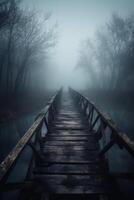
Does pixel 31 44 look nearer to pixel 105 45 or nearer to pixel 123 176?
pixel 105 45

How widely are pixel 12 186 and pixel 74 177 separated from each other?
1.39m

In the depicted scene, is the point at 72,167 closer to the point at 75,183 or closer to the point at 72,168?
the point at 72,168

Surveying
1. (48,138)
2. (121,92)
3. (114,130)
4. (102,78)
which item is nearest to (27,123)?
(48,138)

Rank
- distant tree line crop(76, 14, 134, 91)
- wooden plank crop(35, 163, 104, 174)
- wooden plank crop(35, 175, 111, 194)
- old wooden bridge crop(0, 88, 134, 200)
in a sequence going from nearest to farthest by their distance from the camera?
old wooden bridge crop(0, 88, 134, 200), wooden plank crop(35, 175, 111, 194), wooden plank crop(35, 163, 104, 174), distant tree line crop(76, 14, 134, 91)

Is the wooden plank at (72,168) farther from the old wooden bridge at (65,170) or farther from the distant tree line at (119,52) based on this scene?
the distant tree line at (119,52)

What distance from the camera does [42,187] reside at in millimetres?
3209

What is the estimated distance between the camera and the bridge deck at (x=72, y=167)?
323 cm

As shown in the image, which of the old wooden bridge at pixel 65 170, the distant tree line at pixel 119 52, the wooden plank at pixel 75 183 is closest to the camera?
the old wooden bridge at pixel 65 170

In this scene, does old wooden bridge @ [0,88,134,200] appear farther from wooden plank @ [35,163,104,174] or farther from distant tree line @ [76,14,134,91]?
distant tree line @ [76,14,134,91]

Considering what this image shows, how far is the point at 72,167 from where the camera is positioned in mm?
3988

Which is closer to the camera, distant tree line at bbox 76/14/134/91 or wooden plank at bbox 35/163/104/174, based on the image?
wooden plank at bbox 35/163/104/174

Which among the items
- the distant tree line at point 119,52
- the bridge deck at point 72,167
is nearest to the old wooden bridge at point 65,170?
the bridge deck at point 72,167

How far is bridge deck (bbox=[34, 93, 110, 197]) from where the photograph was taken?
323 centimetres

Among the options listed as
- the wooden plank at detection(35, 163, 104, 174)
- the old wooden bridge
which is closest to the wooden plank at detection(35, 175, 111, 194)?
the old wooden bridge
